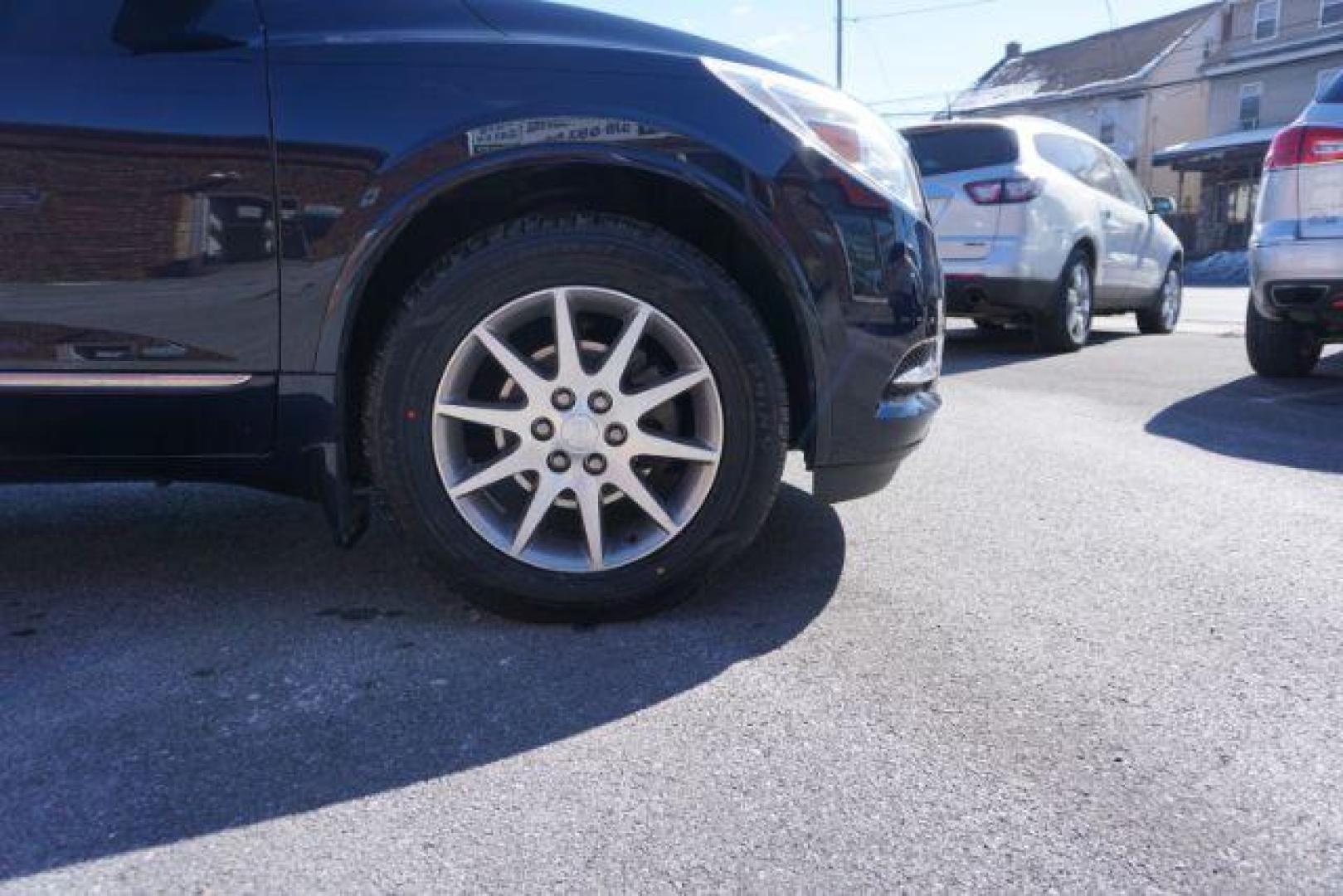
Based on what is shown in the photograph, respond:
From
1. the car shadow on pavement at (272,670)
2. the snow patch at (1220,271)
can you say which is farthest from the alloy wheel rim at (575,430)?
A: the snow patch at (1220,271)

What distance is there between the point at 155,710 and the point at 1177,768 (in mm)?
1916

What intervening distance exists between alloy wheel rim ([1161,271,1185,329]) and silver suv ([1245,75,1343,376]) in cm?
443

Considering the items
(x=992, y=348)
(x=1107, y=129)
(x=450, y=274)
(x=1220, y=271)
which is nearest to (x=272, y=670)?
(x=450, y=274)

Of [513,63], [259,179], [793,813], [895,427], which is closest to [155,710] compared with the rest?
[259,179]

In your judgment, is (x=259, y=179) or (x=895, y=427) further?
(x=895, y=427)

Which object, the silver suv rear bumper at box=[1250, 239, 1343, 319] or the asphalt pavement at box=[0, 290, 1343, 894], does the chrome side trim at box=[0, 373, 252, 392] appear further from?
the silver suv rear bumper at box=[1250, 239, 1343, 319]

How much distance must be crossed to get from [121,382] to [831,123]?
5.70 feet

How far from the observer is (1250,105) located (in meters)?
33.7

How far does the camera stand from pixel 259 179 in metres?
2.27

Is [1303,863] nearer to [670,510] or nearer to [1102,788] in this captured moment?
[1102,788]

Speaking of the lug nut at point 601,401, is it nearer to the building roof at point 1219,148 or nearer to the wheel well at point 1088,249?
the wheel well at point 1088,249

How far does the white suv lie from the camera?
23.1 feet

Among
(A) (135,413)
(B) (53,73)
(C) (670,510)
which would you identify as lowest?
(C) (670,510)

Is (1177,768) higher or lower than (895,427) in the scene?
lower
